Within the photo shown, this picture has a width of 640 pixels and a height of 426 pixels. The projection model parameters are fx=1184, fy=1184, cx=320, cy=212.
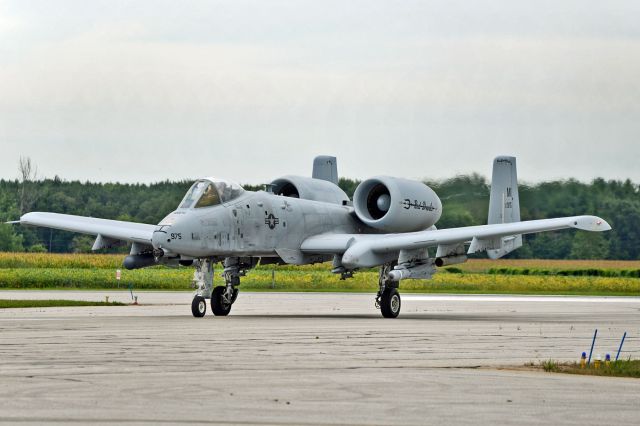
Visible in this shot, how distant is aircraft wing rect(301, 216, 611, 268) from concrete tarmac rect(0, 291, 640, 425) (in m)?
2.52

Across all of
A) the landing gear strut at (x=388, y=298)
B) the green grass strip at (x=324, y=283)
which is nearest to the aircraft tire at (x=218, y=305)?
the landing gear strut at (x=388, y=298)

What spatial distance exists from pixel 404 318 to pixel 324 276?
111 feet

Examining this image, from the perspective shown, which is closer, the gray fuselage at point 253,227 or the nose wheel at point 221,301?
the gray fuselage at point 253,227

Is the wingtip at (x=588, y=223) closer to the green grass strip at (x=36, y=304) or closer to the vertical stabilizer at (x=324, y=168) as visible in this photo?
the vertical stabilizer at (x=324, y=168)

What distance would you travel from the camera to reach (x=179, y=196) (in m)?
67.9

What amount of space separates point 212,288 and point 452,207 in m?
16.0

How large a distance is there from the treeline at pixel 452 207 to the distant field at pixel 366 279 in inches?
71.5

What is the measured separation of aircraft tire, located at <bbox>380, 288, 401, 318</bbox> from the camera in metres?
32.2

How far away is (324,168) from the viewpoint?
4028 cm

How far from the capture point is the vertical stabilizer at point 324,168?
40.2 m

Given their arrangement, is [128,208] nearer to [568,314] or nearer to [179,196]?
[179,196]

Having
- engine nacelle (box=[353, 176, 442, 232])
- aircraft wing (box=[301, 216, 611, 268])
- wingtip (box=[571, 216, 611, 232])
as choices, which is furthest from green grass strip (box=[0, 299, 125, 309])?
wingtip (box=[571, 216, 611, 232])

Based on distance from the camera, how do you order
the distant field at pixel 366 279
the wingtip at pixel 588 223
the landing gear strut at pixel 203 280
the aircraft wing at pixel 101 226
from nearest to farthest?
the wingtip at pixel 588 223
the landing gear strut at pixel 203 280
the aircraft wing at pixel 101 226
the distant field at pixel 366 279

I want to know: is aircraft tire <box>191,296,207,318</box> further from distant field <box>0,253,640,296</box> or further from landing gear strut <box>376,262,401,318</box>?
distant field <box>0,253,640,296</box>
